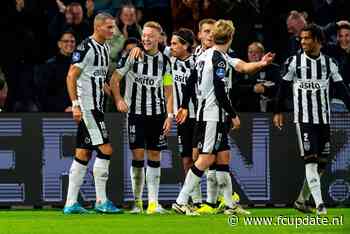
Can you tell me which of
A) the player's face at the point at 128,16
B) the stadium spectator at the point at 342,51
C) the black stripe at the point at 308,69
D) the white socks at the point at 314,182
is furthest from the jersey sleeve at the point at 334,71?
the player's face at the point at 128,16

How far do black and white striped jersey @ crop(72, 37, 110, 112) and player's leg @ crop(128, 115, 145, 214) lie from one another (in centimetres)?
54

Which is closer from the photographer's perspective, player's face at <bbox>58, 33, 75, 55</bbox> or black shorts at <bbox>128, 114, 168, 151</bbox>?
black shorts at <bbox>128, 114, 168, 151</bbox>

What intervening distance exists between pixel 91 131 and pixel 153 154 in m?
0.97

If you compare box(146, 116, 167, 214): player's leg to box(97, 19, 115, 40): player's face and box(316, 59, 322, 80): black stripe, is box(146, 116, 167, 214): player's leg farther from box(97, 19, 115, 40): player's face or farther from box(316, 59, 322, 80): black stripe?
box(316, 59, 322, 80): black stripe

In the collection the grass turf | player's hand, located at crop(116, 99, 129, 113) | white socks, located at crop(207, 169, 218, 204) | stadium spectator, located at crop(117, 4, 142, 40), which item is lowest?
the grass turf

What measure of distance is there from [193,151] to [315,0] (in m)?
5.18

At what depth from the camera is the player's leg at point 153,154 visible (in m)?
13.6

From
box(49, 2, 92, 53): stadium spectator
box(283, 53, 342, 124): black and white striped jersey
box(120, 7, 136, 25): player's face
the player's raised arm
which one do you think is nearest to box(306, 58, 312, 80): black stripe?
box(283, 53, 342, 124): black and white striped jersey

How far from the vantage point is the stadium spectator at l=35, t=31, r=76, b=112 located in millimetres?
16016

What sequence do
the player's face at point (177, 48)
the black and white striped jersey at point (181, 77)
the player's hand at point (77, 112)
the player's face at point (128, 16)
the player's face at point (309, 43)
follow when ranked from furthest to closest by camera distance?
1. the player's face at point (128, 16)
2. the black and white striped jersey at point (181, 77)
3. the player's face at point (177, 48)
4. the player's face at point (309, 43)
5. the player's hand at point (77, 112)

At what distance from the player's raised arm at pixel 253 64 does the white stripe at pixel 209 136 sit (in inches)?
28.3

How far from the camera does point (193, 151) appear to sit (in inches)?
551

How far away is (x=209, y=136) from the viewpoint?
41.7 ft

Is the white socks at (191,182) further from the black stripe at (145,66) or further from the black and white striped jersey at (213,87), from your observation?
the black stripe at (145,66)
